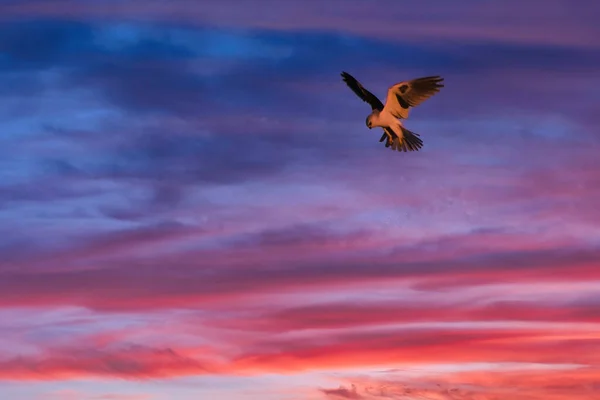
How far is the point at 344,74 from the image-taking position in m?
26.0

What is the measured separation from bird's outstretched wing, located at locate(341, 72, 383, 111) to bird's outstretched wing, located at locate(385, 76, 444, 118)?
1.26 ft

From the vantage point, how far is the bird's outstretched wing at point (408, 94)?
87.3ft

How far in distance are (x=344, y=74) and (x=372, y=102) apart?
192cm

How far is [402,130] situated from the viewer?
87.5 ft

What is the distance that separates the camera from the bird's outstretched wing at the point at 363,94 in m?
26.4

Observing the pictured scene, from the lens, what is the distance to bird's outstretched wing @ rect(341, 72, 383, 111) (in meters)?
26.4

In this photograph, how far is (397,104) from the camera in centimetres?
2712

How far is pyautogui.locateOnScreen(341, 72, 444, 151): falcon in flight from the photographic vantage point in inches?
1037

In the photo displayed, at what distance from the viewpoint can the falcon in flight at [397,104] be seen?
26344 mm

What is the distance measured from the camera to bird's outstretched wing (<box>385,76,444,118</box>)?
87.3 feet

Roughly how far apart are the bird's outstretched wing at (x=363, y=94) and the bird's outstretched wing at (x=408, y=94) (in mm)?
385

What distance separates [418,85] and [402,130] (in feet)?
5.19

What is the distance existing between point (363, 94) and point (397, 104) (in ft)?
4.02

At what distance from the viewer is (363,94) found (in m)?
27.4
